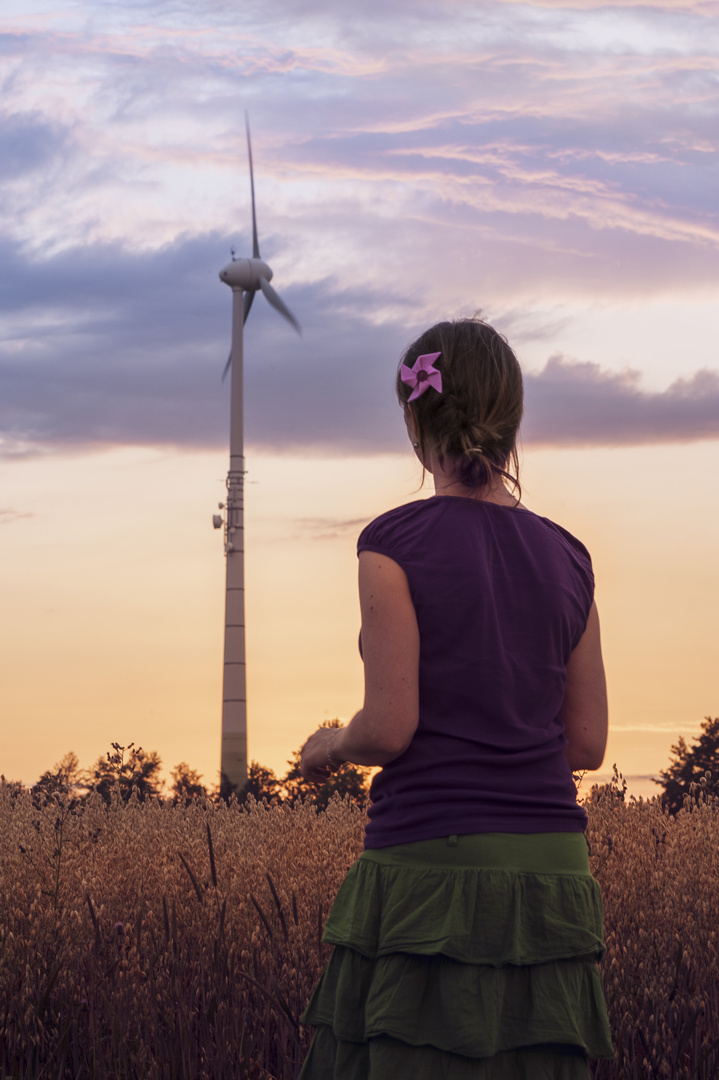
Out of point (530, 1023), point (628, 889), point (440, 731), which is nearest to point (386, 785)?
point (440, 731)

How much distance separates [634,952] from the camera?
192 inches

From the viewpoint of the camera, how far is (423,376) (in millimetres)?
2381

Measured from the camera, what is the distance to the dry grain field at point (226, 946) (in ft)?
13.3

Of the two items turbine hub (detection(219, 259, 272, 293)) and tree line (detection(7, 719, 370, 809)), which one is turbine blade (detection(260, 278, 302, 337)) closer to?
turbine hub (detection(219, 259, 272, 293))

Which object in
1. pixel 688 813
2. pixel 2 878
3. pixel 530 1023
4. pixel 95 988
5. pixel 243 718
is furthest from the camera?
pixel 243 718

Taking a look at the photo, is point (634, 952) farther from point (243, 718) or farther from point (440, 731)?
point (243, 718)

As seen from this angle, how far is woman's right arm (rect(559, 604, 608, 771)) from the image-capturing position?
101 inches

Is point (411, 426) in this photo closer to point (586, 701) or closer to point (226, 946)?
point (586, 701)

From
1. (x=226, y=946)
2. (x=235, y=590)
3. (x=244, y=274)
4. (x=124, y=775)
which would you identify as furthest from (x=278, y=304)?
(x=226, y=946)

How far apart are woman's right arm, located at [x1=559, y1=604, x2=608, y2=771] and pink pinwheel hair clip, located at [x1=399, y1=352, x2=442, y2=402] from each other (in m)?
0.70

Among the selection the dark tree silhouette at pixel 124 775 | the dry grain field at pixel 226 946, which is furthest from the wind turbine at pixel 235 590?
the dry grain field at pixel 226 946

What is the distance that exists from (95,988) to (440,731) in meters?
3.20

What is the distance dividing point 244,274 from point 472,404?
35018 mm

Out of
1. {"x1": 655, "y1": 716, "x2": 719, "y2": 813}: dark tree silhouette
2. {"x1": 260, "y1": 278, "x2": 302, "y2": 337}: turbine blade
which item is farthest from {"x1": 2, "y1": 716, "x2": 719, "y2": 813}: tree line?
{"x1": 260, "y1": 278, "x2": 302, "y2": 337}: turbine blade
